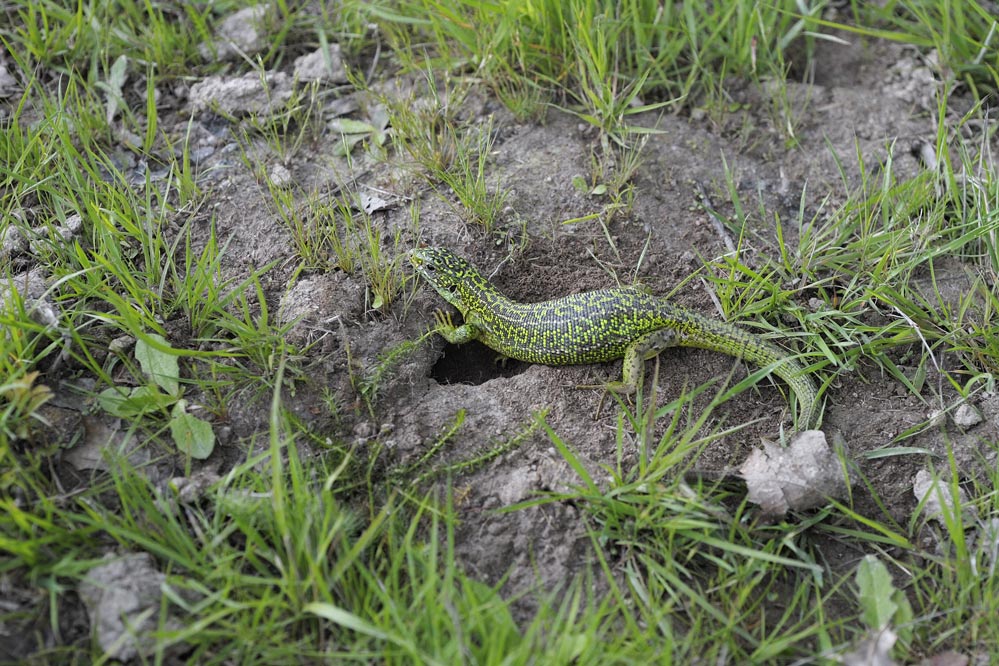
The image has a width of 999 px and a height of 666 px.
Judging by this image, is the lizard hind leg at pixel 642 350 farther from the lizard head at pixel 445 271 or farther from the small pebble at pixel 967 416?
the small pebble at pixel 967 416

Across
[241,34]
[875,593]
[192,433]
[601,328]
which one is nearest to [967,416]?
[875,593]

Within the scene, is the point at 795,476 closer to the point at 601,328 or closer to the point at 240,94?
the point at 601,328

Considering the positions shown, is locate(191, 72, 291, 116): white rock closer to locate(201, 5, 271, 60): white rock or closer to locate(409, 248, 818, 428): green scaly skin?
locate(201, 5, 271, 60): white rock

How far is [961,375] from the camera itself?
14.6 feet

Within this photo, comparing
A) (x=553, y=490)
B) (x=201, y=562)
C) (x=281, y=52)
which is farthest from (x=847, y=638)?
(x=281, y=52)

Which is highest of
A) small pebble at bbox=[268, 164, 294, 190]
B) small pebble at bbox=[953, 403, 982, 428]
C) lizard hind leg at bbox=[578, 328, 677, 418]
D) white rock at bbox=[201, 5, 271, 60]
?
white rock at bbox=[201, 5, 271, 60]

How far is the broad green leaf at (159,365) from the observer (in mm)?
3871

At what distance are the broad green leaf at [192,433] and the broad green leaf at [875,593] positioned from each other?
320cm

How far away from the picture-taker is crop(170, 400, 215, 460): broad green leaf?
374 centimetres

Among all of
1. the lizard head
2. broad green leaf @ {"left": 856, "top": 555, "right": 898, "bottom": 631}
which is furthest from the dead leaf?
the lizard head

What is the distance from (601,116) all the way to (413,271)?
1763 millimetres

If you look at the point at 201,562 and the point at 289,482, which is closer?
the point at 201,562

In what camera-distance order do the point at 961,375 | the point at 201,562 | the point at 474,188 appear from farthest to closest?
1. the point at 474,188
2. the point at 961,375
3. the point at 201,562

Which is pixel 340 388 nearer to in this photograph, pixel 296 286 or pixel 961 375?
pixel 296 286
